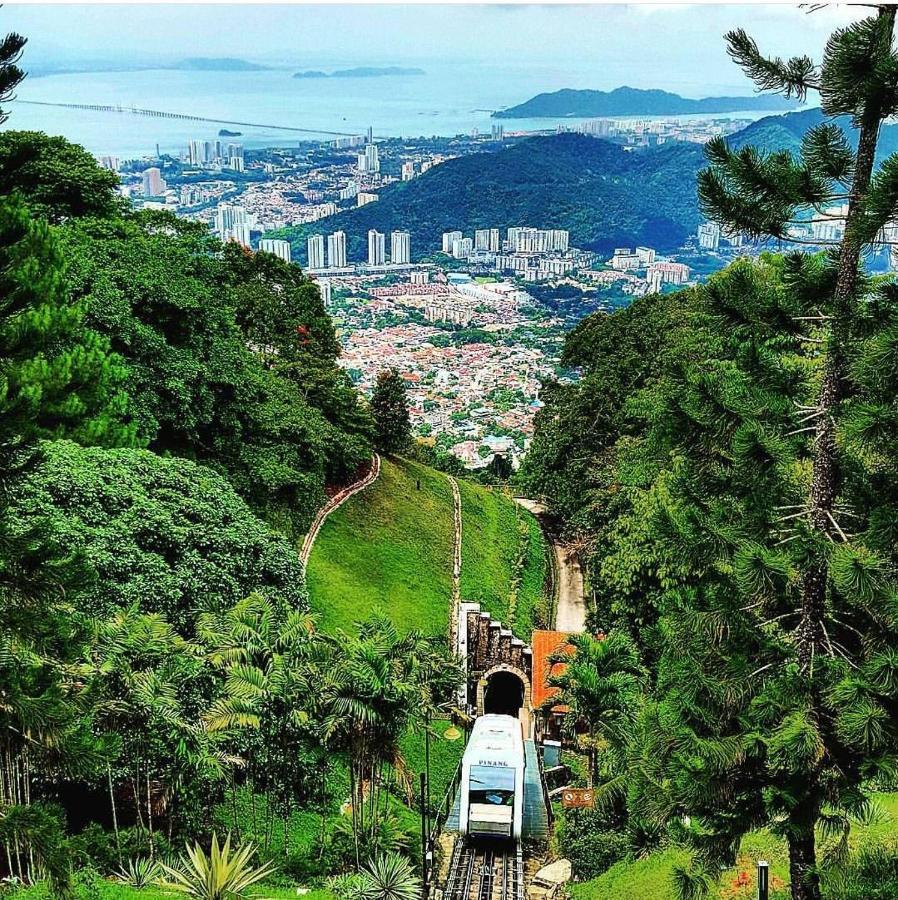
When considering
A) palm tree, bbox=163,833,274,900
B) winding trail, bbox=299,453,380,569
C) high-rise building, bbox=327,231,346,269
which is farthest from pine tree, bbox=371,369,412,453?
high-rise building, bbox=327,231,346,269

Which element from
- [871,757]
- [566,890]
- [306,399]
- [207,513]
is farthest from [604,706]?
[306,399]

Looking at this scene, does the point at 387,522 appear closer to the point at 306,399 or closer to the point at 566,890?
the point at 306,399

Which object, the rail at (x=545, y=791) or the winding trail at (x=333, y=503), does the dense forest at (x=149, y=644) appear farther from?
the winding trail at (x=333, y=503)

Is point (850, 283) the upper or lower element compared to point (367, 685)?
upper

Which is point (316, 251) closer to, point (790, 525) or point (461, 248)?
point (461, 248)

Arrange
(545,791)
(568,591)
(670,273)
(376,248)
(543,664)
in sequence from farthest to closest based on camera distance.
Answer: (376,248), (670,273), (568,591), (543,664), (545,791)

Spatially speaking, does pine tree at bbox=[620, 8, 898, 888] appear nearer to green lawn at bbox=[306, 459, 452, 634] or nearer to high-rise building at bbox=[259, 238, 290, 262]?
green lawn at bbox=[306, 459, 452, 634]

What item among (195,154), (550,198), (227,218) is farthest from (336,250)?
(195,154)
